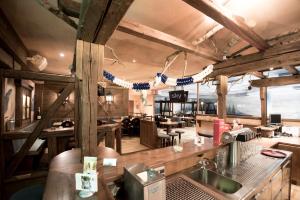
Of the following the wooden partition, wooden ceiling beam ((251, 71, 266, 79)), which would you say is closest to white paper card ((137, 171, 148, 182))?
the wooden partition

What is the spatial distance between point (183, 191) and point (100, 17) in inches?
64.3

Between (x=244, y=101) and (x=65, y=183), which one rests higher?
(x=244, y=101)

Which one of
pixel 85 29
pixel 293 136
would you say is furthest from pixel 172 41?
pixel 293 136

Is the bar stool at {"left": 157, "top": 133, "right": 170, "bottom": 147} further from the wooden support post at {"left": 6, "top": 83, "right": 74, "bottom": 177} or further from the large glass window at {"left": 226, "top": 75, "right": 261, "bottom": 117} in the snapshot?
the large glass window at {"left": 226, "top": 75, "right": 261, "bottom": 117}

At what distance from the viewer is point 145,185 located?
99 centimetres

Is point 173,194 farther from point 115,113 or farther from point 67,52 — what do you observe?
point 115,113

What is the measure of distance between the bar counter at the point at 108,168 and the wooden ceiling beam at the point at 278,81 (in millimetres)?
4283

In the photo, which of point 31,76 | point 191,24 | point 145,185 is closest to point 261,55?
point 191,24

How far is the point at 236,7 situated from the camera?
2.07 m

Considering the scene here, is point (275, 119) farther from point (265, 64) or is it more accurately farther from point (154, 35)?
point (154, 35)

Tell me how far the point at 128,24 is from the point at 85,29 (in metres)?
0.68

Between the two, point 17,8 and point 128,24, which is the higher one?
point 17,8

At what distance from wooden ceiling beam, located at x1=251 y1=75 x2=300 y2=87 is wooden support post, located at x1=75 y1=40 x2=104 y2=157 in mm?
5608

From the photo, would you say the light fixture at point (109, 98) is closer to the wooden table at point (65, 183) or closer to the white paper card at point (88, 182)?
the wooden table at point (65, 183)
